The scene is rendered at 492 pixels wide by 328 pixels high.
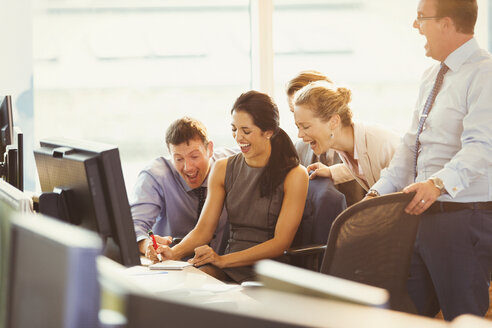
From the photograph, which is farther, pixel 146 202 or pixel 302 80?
pixel 302 80

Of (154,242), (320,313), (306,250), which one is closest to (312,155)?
(306,250)

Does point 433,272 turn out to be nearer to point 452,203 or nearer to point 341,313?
point 452,203

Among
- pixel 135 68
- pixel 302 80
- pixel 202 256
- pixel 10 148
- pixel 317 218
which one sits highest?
pixel 135 68

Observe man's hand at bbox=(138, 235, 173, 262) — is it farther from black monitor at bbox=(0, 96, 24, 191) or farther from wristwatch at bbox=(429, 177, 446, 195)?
wristwatch at bbox=(429, 177, 446, 195)

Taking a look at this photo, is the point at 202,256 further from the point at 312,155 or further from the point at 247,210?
the point at 312,155

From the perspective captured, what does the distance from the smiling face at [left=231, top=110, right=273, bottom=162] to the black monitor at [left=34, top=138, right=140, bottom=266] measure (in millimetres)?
1165

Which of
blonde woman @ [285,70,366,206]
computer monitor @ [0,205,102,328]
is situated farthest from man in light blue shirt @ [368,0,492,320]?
computer monitor @ [0,205,102,328]

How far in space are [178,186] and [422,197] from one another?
4.79ft

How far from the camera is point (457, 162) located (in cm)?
222

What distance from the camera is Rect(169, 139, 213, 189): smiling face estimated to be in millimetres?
3092

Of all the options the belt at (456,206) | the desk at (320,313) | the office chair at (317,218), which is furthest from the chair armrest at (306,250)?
the desk at (320,313)

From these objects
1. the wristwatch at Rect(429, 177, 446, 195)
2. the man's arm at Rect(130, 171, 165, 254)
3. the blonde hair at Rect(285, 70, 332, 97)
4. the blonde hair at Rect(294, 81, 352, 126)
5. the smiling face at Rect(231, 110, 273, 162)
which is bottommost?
the man's arm at Rect(130, 171, 165, 254)

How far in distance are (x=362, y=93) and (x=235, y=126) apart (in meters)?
2.25

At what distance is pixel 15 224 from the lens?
3.39 ft
